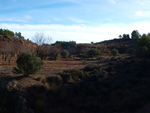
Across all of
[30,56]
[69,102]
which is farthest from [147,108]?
[30,56]

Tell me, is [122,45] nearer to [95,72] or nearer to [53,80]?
[95,72]

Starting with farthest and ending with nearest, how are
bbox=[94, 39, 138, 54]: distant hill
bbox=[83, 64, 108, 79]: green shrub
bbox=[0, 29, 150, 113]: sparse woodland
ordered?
bbox=[94, 39, 138, 54]: distant hill < bbox=[83, 64, 108, 79]: green shrub < bbox=[0, 29, 150, 113]: sparse woodland

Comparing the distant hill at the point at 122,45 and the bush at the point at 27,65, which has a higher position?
the distant hill at the point at 122,45

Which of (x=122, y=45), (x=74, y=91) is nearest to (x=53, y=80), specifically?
(x=74, y=91)

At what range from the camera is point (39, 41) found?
38.2 metres

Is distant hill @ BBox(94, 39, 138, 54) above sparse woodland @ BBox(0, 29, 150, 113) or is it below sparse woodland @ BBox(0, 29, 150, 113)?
above

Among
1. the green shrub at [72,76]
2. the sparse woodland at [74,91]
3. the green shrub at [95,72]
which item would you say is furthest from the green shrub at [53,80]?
the green shrub at [95,72]

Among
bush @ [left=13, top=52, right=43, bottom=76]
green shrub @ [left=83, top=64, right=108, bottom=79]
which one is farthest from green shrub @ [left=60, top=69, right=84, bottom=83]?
bush @ [left=13, top=52, right=43, bottom=76]

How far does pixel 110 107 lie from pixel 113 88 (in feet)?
10.1

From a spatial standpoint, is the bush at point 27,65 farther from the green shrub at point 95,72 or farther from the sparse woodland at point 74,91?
the green shrub at point 95,72

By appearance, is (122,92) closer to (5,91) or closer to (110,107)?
(110,107)

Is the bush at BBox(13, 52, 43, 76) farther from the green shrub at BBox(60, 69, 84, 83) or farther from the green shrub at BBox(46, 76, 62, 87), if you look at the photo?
the green shrub at BBox(60, 69, 84, 83)

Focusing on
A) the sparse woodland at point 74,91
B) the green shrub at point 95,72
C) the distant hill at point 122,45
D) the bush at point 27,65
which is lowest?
the sparse woodland at point 74,91

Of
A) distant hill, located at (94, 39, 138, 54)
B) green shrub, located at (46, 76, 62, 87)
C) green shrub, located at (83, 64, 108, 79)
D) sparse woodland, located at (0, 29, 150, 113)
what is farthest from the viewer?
distant hill, located at (94, 39, 138, 54)
